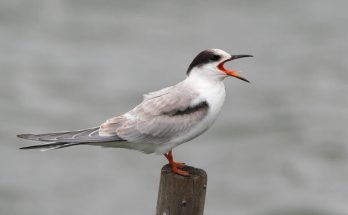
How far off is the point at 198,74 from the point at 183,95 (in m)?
0.21

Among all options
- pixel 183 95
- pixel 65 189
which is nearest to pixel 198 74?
pixel 183 95

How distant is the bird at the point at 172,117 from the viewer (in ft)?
20.4

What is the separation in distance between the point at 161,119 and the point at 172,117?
0.09 m

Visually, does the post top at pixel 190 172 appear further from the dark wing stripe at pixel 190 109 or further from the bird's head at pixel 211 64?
the bird's head at pixel 211 64

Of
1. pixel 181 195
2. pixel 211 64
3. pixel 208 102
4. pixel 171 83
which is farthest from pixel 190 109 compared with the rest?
pixel 171 83

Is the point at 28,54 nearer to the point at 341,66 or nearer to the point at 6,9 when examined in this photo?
the point at 6,9

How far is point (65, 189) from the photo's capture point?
12797 millimetres

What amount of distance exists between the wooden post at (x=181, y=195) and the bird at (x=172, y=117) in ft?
0.78

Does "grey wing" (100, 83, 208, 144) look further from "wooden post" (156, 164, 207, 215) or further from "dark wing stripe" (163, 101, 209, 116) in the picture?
"wooden post" (156, 164, 207, 215)

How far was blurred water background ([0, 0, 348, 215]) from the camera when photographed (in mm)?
12852

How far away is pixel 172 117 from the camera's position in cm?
630

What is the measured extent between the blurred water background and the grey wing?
5801 millimetres

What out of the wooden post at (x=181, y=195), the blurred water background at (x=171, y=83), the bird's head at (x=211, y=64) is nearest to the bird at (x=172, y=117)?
the bird's head at (x=211, y=64)

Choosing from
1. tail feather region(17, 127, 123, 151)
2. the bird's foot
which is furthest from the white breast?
tail feather region(17, 127, 123, 151)
